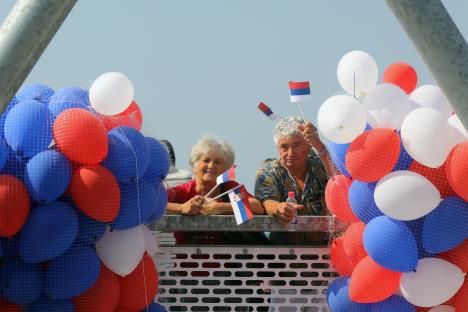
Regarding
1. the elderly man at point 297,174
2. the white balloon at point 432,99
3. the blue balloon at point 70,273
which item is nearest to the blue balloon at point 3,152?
the blue balloon at point 70,273

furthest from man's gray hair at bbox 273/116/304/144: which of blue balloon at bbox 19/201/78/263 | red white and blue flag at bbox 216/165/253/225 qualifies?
blue balloon at bbox 19/201/78/263

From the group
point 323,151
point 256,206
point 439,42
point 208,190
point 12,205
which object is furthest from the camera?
point 208,190

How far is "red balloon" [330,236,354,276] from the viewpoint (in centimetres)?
500

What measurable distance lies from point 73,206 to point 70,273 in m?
0.36

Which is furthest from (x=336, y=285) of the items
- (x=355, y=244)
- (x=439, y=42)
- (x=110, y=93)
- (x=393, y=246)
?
(x=439, y=42)

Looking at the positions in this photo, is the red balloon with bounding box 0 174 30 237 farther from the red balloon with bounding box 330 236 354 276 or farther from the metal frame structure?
the red balloon with bounding box 330 236 354 276

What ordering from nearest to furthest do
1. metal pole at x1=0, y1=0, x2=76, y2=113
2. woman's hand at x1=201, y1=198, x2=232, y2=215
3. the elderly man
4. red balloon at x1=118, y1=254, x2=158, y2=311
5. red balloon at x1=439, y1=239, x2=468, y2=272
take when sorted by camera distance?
1. metal pole at x1=0, y1=0, x2=76, y2=113
2. red balloon at x1=439, y1=239, x2=468, y2=272
3. red balloon at x1=118, y1=254, x2=158, y2=311
4. woman's hand at x1=201, y1=198, x2=232, y2=215
5. the elderly man

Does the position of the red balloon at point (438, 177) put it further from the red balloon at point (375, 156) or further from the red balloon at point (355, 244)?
the red balloon at point (355, 244)

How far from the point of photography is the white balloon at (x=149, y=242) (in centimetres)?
507

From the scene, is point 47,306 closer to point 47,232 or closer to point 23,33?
point 47,232

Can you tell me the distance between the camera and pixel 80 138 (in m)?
4.53

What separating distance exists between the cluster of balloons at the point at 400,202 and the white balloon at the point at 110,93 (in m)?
1.15

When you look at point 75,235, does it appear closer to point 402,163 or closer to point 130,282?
point 130,282

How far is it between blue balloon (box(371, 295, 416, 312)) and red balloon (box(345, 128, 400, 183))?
70 cm
